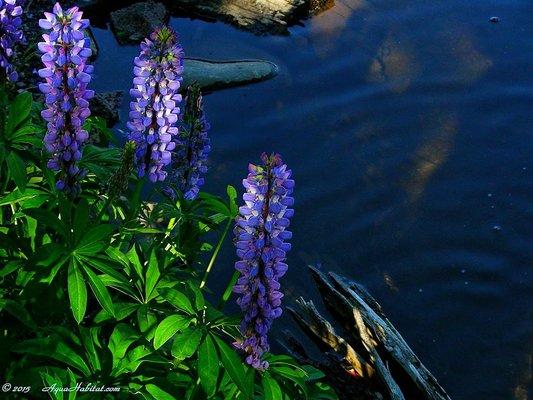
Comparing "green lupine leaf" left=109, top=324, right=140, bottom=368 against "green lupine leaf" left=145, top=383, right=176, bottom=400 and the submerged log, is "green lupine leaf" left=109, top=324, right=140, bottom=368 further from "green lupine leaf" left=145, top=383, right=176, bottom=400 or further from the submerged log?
the submerged log

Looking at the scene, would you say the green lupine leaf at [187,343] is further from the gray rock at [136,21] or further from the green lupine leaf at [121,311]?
the gray rock at [136,21]

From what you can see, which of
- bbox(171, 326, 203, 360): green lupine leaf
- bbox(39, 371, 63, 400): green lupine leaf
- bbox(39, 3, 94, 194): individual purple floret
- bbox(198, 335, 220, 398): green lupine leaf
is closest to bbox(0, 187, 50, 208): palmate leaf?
bbox(39, 3, 94, 194): individual purple floret

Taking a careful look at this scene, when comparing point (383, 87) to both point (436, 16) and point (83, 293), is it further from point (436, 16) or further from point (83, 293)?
point (83, 293)

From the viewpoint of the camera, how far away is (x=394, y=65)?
334 inches

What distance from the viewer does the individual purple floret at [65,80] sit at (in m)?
3.40

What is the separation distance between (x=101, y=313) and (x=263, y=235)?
103 cm

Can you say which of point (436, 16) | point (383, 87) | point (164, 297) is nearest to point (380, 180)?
point (383, 87)

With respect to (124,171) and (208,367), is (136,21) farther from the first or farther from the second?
(208,367)

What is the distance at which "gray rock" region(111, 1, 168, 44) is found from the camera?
8430 millimetres

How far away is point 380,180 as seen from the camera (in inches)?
282

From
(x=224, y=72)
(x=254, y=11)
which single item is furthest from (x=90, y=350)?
(x=254, y=11)

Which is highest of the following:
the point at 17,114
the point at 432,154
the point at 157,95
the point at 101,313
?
the point at 157,95

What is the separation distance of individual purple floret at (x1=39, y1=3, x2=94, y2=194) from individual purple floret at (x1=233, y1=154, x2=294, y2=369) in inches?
33.6

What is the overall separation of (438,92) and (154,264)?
5.22 metres
